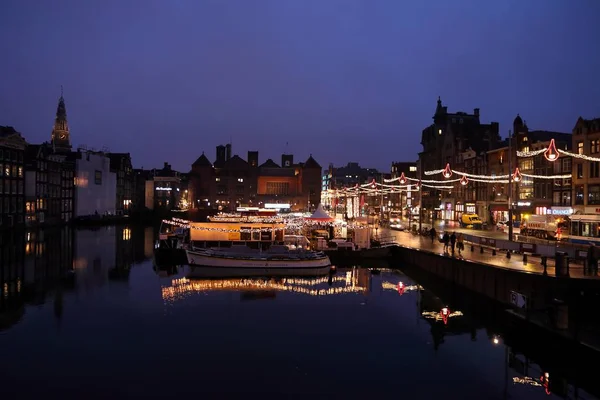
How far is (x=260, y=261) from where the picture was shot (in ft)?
150

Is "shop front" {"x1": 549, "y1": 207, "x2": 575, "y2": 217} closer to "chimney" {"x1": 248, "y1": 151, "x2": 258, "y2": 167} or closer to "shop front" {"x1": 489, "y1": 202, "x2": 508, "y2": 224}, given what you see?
"shop front" {"x1": 489, "y1": 202, "x2": 508, "y2": 224}

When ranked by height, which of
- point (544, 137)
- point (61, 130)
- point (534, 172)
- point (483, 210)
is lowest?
point (483, 210)

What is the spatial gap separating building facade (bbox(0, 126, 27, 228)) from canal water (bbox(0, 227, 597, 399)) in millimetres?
41397

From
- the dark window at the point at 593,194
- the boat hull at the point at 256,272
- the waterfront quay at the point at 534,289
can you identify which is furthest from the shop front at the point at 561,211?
the boat hull at the point at 256,272

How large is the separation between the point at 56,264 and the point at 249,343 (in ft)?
99.8

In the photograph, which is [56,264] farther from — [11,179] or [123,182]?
[123,182]

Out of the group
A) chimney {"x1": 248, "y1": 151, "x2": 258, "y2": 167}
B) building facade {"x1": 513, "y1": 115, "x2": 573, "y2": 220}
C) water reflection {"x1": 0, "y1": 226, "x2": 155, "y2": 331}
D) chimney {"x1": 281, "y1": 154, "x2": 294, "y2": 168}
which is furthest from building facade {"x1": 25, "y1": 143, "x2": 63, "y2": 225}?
chimney {"x1": 281, "y1": 154, "x2": 294, "y2": 168}

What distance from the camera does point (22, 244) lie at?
197 feet

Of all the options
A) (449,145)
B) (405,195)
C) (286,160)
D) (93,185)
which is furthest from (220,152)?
(449,145)

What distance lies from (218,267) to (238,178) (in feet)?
363

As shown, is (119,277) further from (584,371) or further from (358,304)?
(584,371)

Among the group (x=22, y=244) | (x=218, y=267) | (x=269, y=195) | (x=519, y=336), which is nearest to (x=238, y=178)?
(x=269, y=195)

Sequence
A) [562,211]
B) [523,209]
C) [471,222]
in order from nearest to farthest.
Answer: [562,211], [523,209], [471,222]

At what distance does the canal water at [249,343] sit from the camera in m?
19.5
